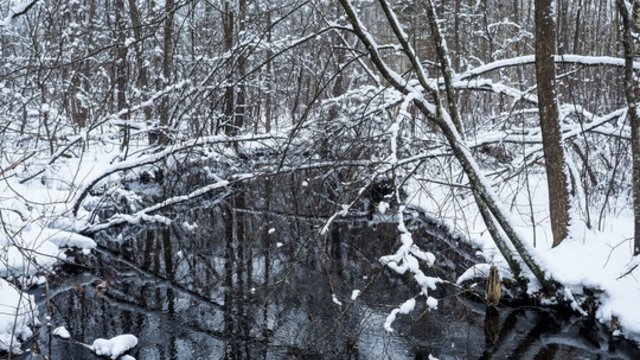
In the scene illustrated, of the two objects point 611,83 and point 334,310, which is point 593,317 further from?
point 611,83

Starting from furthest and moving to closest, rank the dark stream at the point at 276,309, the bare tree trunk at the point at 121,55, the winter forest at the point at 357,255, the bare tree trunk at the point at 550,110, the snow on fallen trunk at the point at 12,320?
the bare tree trunk at the point at 550,110 → the dark stream at the point at 276,309 → the winter forest at the point at 357,255 → the snow on fallen trunk at the point at 12,320 → the bare tree trunk at the point at 121,55

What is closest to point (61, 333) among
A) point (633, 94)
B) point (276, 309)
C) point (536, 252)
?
point (276, 309)

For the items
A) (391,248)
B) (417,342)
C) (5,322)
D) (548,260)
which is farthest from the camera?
(391,248)

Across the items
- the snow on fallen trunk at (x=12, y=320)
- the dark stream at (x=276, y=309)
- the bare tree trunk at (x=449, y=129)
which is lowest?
the dark stream at (x=276, y=309)

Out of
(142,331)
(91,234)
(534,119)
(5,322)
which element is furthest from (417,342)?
(534,119)

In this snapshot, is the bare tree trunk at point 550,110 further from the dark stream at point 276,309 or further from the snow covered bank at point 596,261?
the dark stream at point 276,309

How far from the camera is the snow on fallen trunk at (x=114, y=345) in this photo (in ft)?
18.1

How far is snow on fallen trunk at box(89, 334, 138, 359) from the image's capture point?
18.1ft

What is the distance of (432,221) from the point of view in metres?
10.4

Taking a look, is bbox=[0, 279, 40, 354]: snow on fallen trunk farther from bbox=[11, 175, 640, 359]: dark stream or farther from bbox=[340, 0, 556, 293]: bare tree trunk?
bbox=[340, 0, 556, 293]: bare tree trunk

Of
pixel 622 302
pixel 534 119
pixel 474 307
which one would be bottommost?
pixel 474 307

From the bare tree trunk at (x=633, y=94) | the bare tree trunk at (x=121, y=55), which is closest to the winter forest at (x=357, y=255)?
the bare tree trunk at (x=633, y=94)

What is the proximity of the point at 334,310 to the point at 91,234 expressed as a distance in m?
4.77

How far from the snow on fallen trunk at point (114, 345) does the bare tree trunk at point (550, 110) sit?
5243mm
